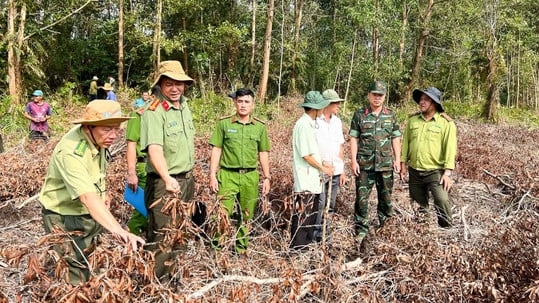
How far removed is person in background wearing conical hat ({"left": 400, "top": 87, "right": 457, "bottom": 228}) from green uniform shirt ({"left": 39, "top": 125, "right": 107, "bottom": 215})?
9.52 feet

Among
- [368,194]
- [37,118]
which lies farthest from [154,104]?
[37,118]

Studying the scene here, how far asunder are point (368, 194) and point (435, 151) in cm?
75

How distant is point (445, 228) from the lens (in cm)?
406

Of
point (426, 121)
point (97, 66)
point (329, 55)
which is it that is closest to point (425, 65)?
point (329, 55)

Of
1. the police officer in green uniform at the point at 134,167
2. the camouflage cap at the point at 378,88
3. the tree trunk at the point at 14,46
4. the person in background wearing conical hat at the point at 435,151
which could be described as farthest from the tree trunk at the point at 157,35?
the person in background wearing conical hat at the point at 435,151

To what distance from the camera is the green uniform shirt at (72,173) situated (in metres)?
2.33

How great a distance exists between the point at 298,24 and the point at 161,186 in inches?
706

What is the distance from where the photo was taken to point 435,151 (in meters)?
4.16

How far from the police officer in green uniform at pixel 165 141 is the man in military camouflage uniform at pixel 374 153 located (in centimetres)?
179

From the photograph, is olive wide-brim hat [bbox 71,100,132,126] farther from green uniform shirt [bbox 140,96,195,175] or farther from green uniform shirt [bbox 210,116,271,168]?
green uniform shirt [bbox 210,116,271,168]

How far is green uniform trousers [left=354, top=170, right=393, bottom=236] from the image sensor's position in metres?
4.29

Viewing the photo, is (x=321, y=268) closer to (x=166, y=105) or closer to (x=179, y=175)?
(x=179, y=175)

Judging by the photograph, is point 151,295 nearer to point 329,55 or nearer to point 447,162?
point 447,162

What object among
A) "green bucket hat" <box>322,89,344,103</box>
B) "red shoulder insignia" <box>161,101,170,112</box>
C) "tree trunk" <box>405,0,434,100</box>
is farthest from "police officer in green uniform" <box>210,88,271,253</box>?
"tree trunk" <box>405,0,434,100</box>
